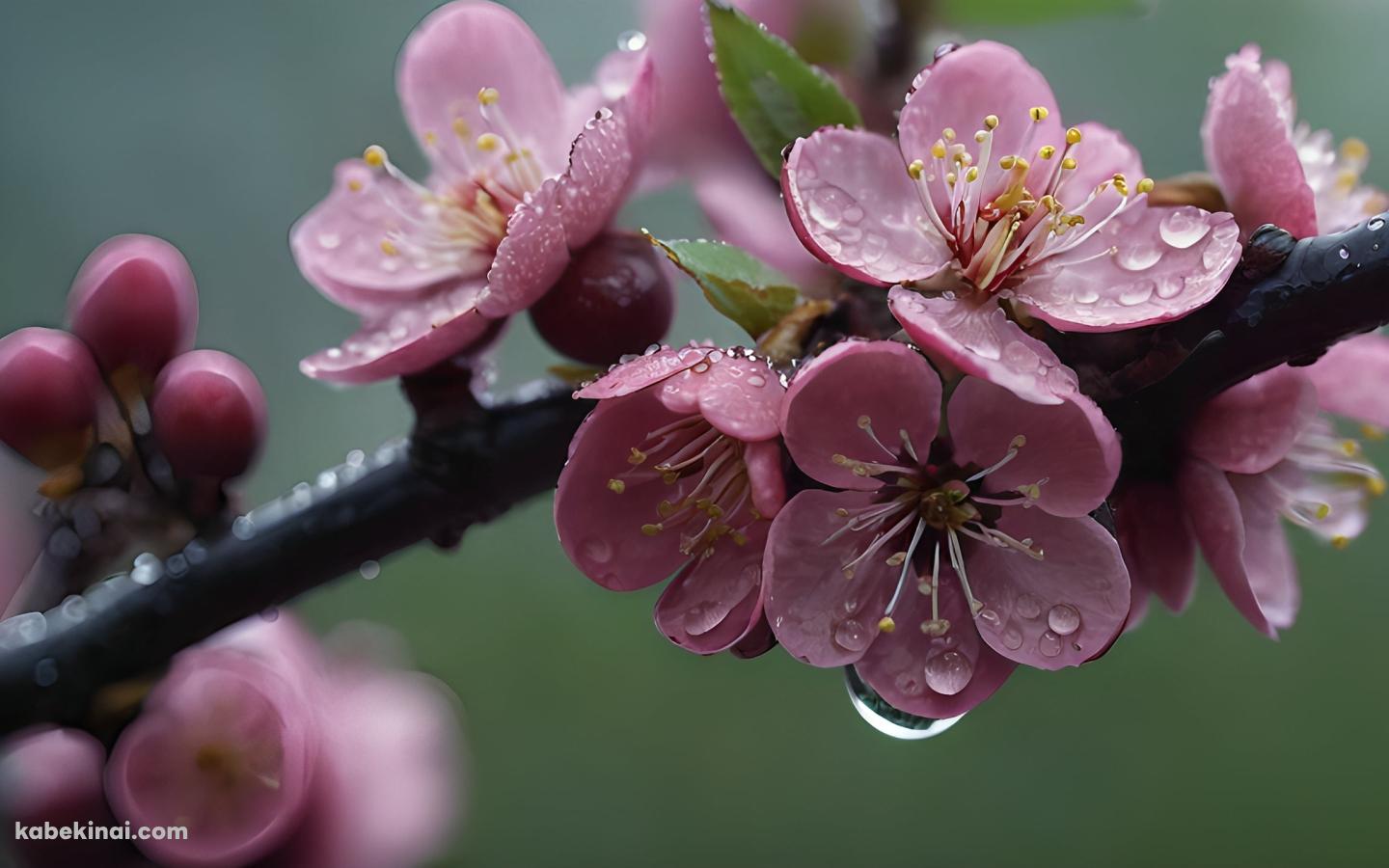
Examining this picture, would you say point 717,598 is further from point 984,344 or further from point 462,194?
point 462,194

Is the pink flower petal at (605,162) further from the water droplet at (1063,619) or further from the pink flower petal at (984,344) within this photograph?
the water droplet at (1063,619)

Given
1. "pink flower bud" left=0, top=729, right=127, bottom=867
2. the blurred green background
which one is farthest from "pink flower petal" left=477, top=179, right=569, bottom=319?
the blurred green background

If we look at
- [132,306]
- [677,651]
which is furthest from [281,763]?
[677,651]

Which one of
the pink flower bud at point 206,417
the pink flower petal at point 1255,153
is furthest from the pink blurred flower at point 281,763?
the pink flower petal at point 1255,153

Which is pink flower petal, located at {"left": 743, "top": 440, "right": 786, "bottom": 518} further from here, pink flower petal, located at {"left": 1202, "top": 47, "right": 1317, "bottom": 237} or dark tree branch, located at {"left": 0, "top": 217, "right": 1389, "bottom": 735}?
pink flower petal, located at {"left": 1202, "top": 47, "right": 1317, "bottom": 237}

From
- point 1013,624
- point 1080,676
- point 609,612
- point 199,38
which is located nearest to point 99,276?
point 1013,624

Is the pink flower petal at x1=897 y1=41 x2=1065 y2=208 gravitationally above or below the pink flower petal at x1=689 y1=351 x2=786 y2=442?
above
